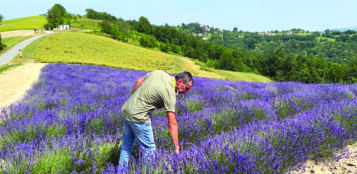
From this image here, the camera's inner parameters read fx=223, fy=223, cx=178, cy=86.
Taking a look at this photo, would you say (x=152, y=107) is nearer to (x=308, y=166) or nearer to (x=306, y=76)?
(x=308, y=166)

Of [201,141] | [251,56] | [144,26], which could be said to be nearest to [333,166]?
[201,141]

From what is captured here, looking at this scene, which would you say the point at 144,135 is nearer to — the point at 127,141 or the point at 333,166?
the point at 127,141

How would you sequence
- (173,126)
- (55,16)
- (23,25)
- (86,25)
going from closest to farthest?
(173,126) → (55,16) → (23,25) → (86,25)

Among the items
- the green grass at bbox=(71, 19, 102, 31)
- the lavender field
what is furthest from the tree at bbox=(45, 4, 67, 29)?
the lavender field

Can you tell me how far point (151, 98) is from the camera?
212cm

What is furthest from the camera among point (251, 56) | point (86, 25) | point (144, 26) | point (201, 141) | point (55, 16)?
point (144, 26)

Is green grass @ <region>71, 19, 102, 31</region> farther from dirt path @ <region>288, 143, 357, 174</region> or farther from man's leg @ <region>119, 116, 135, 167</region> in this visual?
dirt path @ <region>288, 143, 357, 174</region>

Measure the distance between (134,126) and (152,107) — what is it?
254 mm

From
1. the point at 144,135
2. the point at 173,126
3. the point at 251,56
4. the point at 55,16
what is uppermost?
the point at 55,16

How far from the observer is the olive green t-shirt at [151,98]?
204cm

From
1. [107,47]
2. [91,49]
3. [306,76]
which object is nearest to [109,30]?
[107,47]

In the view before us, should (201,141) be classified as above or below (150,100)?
below

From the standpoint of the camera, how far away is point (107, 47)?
41.8 metres

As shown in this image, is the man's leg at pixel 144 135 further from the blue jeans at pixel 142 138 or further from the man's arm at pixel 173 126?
the man's arm at pixel 173 126
